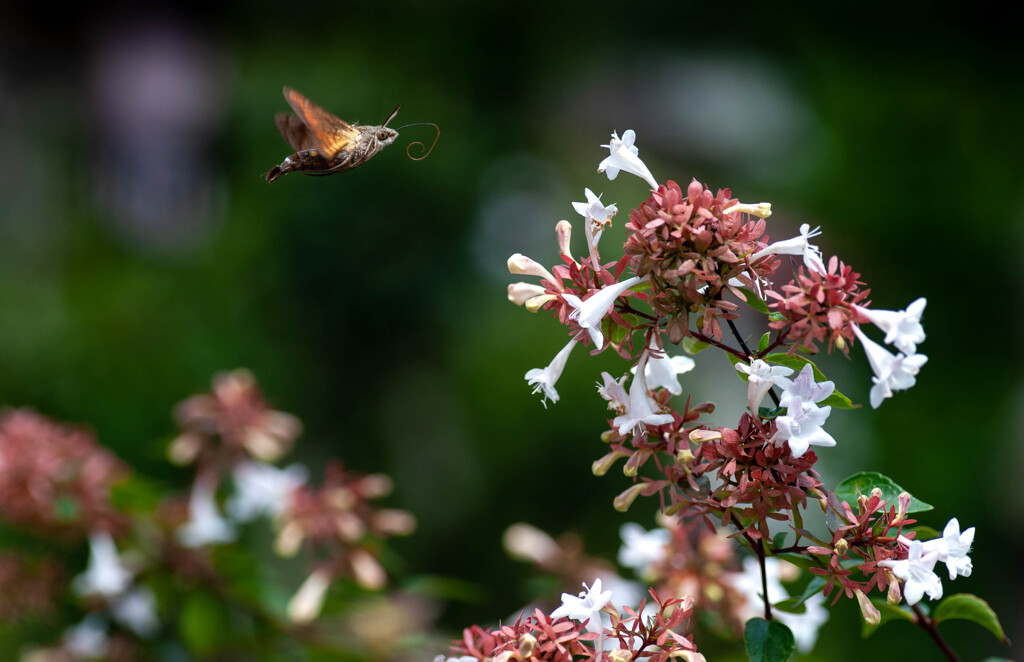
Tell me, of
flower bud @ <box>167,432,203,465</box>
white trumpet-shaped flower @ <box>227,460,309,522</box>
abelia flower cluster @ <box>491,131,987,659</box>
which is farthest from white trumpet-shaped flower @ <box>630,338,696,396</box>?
flower bud @ <box>167,432,203,465</box>

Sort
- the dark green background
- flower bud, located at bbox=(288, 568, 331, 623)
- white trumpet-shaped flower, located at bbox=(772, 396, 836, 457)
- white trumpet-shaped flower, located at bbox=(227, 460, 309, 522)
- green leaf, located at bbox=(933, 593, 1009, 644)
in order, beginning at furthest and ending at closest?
the dark green background → white trumpet-shaped flower, located at bbox=(227, 460, 309, 522) → flower bud, located at bbox=(288, 568, 331, 623) → green leaf, located at bbox=(933, 593, 1009, 644) → white trumpet-shaped flower, located at bbox=(772, 396, 836, 457)

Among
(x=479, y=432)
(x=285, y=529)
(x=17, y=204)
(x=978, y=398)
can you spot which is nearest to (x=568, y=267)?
(x=285, y=529)

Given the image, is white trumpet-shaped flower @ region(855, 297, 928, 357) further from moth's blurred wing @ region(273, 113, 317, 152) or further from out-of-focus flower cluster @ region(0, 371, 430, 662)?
out-of-focus flower cluster @ region(0, 371, 430, 662)

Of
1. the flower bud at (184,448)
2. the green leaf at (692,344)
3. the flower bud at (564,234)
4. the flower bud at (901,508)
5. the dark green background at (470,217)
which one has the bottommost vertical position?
the flower bud at (901,508)

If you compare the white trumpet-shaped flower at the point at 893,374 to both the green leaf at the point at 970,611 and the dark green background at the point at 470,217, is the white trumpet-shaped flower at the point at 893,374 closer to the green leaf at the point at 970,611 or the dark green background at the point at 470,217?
the green leaf at the point at 970,611

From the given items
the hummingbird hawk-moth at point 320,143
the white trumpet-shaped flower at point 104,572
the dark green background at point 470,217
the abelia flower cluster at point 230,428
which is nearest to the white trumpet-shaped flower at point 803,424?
the hummingbird hawk-moth at point 320,143

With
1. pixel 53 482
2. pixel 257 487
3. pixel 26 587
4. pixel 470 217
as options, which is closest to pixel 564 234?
pixel 257 487
